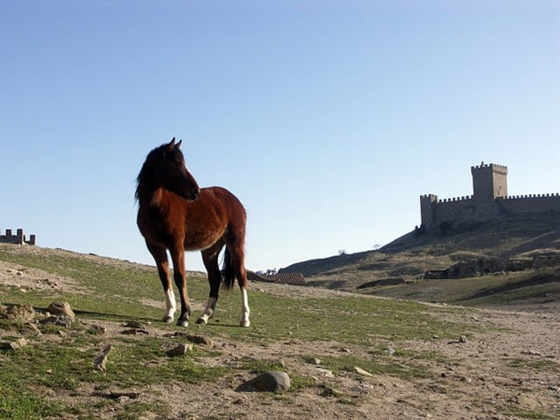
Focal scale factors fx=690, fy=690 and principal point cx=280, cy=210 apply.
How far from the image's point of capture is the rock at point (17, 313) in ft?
28.8

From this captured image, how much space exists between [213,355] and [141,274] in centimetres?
1879

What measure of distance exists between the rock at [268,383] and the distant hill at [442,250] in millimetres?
65873

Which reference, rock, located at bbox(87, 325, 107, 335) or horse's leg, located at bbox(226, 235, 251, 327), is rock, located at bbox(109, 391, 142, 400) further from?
horse's leg, located at bbox(226, 235, 251, 327)

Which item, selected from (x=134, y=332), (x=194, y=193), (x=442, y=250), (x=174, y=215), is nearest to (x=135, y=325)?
(x=134, y=332)

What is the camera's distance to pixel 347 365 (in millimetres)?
9227

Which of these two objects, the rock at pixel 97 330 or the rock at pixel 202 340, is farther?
the rock at pixel 202 340

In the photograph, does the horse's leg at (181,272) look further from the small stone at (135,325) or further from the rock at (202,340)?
the rock at (202,340)

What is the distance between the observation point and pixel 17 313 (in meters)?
8.98

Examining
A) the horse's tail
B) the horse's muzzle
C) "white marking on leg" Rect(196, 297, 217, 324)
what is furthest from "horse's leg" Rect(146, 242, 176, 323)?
the horse's tail

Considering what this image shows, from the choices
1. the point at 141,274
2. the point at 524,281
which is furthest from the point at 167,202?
the point at 524,281

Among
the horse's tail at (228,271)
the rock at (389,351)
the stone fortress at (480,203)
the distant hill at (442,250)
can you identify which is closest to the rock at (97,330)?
the horse's tail at (228,271)

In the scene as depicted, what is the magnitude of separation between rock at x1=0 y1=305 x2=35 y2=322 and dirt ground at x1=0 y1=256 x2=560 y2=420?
1065 millimetres

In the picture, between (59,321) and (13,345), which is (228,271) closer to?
(59,321)

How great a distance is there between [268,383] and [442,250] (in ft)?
319
